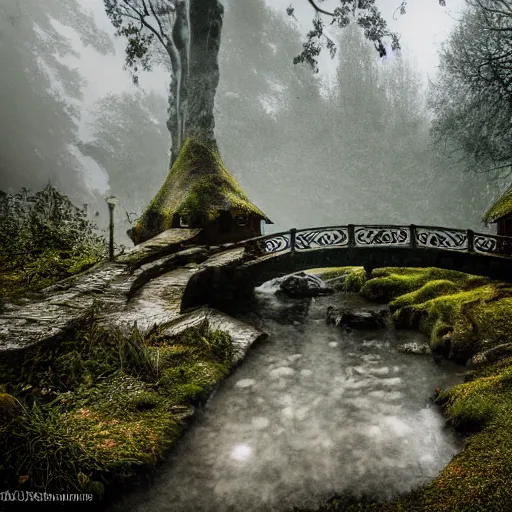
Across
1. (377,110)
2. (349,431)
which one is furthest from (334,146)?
(349,431)

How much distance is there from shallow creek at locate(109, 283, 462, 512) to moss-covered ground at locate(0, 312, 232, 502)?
0.39 meters

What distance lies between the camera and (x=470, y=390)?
566 cm

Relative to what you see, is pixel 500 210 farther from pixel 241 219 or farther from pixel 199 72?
pixel 199 72

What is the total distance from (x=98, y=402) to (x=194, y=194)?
1204 cm

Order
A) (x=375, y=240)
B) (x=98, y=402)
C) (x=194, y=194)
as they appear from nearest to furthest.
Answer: (x=98, y=402), (x=375, y=240), (x=194, y=194)

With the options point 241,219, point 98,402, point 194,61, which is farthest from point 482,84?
point 98,402

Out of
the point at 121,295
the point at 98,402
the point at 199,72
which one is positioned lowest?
the point at 98,402

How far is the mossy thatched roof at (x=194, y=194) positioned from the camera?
615 inches

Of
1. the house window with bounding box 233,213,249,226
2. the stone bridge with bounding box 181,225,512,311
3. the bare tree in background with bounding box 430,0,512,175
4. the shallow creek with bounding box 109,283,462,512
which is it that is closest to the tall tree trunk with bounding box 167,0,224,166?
the house window with bounding box 233,213,249,226

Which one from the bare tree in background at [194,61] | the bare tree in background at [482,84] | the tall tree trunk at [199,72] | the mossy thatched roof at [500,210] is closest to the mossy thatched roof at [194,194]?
the tall tree trunk at [199,72]

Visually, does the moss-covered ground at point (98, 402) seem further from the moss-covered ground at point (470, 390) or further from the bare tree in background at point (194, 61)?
the bare tree in background at point (194, 61)

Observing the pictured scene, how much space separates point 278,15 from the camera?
214 ft

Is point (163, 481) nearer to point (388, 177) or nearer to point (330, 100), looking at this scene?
point (388, 177)

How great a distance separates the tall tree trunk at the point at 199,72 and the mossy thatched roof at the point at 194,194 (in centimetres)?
146
